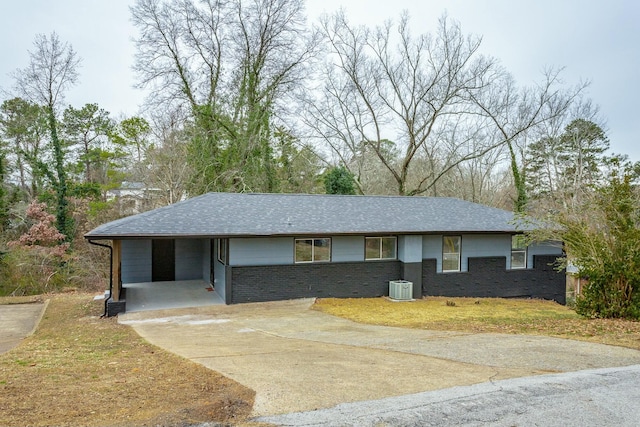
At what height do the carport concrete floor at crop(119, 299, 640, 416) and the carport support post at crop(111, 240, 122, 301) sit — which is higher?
the carport support post at crop(111, 240, 122, 301)

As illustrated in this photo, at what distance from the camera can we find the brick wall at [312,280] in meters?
13.0

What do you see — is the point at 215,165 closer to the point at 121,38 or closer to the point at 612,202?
the point at 121,38

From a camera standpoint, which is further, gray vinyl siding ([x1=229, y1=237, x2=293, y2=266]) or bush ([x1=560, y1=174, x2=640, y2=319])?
gray vinyl siding ([x1=229, y1=237, x2=293, y2=266])

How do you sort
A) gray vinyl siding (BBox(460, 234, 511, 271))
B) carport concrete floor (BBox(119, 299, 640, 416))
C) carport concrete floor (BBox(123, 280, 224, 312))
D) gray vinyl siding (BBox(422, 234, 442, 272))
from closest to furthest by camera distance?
carport concrete floor (BBox(119, 299, 640, 416)) → carport concrete floor (BBox(123, 280, 224, 312)) → gray vinyl siding (BBox(422, 234, 442, 272)) → gray vinyl siding (BBox(460, 234, 511, 271))

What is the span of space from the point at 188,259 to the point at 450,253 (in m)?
10.0

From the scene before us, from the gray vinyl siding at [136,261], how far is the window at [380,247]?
821 centimetres

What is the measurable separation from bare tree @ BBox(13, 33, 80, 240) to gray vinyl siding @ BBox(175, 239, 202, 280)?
8.21 metres

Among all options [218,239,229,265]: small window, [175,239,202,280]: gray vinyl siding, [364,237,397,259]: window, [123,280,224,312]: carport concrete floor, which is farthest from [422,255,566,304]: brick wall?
[175,239,202,280]: gray vinyl siding

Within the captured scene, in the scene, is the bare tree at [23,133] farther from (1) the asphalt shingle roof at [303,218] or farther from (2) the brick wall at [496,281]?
(2) the brick wall at [496,281]

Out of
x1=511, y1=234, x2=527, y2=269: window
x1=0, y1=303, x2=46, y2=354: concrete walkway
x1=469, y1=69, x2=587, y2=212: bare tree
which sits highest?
x1=469, y1=69, x2=587, y2=212: bare tree

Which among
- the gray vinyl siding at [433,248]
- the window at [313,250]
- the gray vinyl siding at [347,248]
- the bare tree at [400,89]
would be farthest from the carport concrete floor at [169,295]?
the bare tree at [400,89]

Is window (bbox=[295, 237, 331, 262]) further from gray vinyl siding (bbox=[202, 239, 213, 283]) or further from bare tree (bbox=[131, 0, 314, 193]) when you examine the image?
bare tree (bbox=[131, 0, 314, 193])

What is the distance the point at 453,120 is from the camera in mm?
31859

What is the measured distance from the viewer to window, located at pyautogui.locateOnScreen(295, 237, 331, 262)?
542 inches
